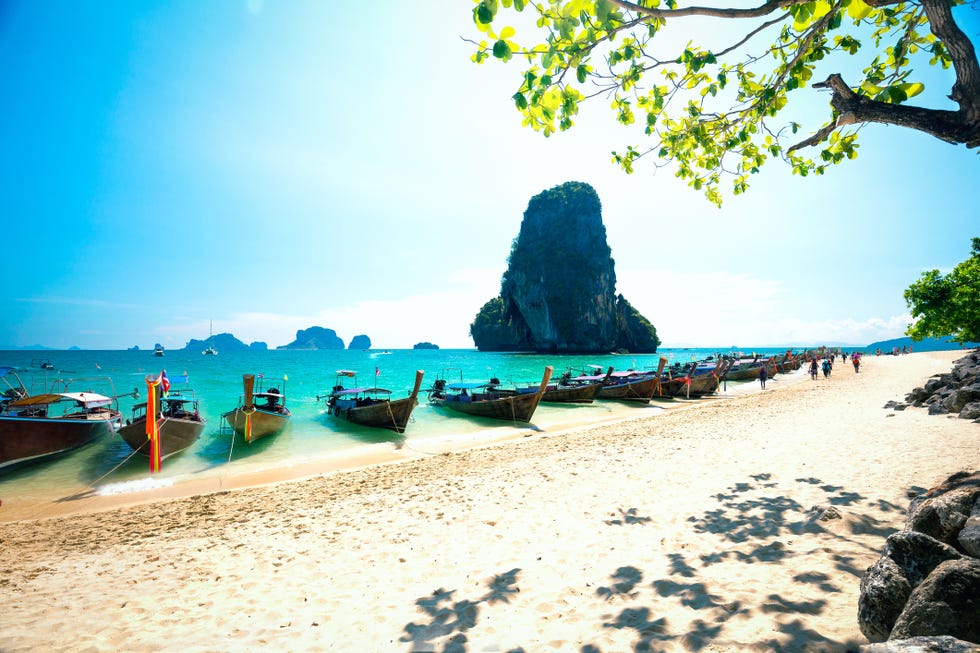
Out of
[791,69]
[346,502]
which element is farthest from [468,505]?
[791,69]

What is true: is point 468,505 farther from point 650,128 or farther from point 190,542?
point 650,128

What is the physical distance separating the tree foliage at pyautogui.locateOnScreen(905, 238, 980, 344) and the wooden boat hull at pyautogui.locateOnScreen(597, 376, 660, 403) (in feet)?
51.0

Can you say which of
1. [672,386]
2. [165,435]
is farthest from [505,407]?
[672,386]

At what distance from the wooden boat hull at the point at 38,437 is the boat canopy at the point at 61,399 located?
65 cm

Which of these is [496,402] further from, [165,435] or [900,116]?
[900,116]

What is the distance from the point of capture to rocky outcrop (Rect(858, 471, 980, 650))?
7.27 ft

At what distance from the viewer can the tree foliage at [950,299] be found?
10836 millimetres

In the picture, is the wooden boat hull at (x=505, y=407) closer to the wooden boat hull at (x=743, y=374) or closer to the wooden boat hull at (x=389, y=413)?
the wooden boat hull at (x=389, y=413)

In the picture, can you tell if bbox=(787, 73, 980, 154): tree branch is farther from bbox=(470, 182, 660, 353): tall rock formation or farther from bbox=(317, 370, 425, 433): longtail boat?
bbox=(470, 182, 660, 353): tall rock formation

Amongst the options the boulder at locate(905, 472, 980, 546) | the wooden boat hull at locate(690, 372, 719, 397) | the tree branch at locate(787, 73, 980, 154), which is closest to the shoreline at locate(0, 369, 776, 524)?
the boulder at locate(905, 472, 980, 546)

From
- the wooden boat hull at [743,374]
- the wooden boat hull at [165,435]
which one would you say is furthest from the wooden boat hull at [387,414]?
the wooden boat hull at [743,374]

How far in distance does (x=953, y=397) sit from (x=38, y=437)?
99.3 feet

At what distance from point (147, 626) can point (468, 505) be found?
4541 mm

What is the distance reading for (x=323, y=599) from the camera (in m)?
4.43
